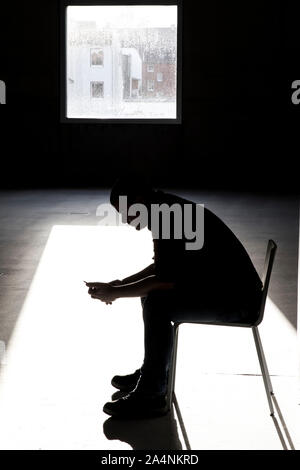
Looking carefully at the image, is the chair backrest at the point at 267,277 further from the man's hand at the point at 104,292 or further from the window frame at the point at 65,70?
the window frame at the point at 65,70

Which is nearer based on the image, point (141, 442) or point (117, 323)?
point (141, 442)

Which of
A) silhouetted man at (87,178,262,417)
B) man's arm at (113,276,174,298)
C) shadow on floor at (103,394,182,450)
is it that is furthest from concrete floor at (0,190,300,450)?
man's arm at (113,276,174,298)

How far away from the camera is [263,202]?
10023 millimetres

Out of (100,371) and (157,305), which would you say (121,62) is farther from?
(157,305)

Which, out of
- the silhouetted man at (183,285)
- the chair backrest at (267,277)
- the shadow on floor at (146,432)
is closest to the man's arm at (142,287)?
the silhouetted man at (183,285)

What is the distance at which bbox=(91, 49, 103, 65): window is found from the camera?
12273mm

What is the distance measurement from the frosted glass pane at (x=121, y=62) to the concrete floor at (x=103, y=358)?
5.50 metres

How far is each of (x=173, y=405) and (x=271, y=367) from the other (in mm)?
721

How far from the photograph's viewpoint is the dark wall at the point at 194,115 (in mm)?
11812

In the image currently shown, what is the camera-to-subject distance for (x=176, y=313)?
9.71 feet

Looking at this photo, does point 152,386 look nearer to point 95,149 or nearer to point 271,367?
point 271,367

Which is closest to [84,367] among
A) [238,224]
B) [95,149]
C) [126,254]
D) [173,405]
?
[173,405]

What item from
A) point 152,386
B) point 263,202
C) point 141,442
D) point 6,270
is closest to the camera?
point 141,442

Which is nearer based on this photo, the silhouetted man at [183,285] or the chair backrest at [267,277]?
the silhouetted man at [183,285]
